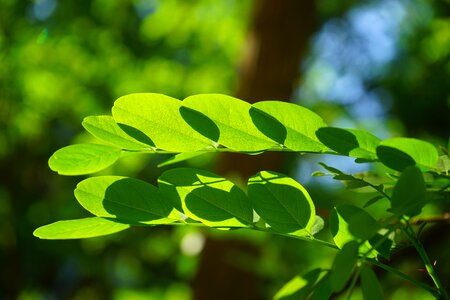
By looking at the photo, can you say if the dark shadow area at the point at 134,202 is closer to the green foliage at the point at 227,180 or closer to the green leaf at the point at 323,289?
the green foliage at the point at 227,180

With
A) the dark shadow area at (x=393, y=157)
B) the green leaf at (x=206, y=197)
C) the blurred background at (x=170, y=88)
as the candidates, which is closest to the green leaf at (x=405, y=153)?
the dark shadow area at (x=393, y=157)

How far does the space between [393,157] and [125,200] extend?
204 millimetres

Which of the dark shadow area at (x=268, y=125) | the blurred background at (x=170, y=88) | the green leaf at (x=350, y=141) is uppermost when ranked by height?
the dark shadow area at (x=268, y=125)

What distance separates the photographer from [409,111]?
323 centimetres

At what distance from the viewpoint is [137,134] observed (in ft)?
1.63

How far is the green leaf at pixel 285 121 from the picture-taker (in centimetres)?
47

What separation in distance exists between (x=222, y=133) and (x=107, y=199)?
103 mm

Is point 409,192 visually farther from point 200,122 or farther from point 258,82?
point 258,82

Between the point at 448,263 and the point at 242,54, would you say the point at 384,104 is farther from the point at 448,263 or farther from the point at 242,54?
the point at 448,263

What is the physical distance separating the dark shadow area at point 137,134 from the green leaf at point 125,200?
3 cm

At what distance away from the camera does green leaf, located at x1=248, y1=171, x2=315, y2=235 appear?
1.56 feet

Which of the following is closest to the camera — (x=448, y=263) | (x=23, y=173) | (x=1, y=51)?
(x=448, y=263)

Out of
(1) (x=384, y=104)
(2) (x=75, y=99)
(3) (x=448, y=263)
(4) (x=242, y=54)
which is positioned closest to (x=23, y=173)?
(2) (x=75, y=99)

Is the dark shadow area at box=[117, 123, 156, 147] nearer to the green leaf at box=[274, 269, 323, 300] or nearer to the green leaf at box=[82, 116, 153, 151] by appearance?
the green leaf at box=[82, 116, 153, 151]
